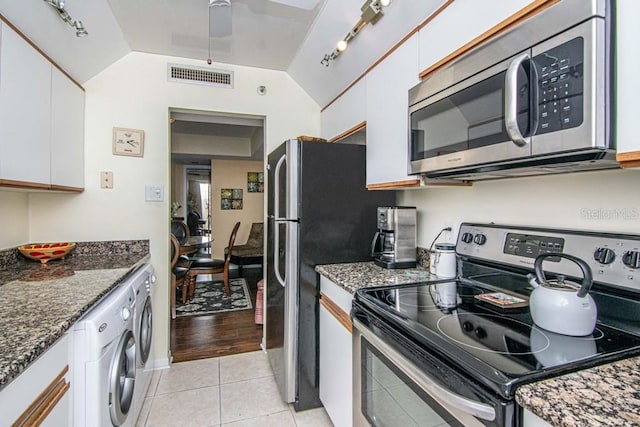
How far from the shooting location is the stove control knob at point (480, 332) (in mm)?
966

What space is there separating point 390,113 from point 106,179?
6.91ft

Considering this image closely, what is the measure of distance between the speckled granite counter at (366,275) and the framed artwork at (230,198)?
4818 mm

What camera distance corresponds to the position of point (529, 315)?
3.65 feet

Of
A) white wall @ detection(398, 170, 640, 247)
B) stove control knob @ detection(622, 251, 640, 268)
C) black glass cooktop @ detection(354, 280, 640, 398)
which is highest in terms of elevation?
white wall @ detection(398, 170, 640, 247)

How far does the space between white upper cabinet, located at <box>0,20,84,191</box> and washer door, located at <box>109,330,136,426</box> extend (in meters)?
0.91

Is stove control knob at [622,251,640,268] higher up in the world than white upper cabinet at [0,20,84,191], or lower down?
lower down

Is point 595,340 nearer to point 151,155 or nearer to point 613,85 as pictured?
point 613,85

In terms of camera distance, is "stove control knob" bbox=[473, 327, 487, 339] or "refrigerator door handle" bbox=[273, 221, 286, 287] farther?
"refrigerator door handle" bbox=[273, 221, 286, 287]

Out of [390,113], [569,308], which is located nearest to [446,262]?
[569,308]

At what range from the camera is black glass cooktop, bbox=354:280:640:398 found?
75 centimetres

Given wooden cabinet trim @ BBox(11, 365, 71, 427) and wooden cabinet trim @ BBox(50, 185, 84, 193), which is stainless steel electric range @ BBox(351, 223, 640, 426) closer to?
wooden cabinet trim @ BBox(11, 365, 71, 427)

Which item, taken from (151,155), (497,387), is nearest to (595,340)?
(497,387)

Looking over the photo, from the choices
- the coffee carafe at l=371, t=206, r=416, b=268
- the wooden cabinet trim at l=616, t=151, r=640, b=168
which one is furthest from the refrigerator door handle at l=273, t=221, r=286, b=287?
the wooden cabinet trim at l=616, t=151, r=640, b=168

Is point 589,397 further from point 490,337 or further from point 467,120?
point 467,120
